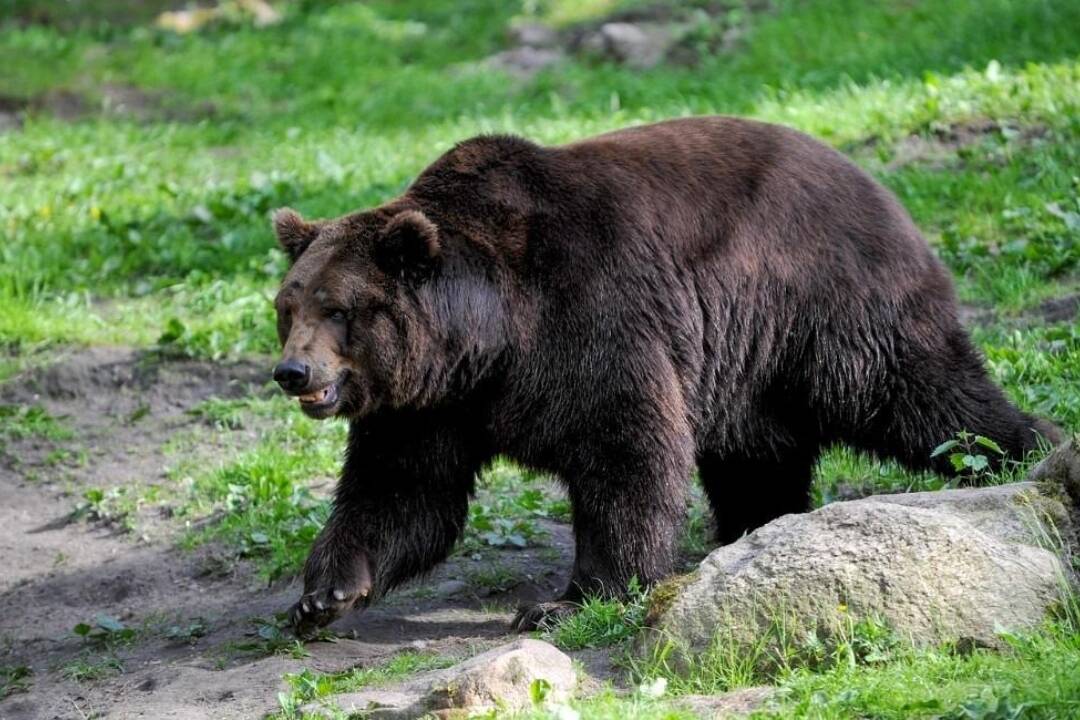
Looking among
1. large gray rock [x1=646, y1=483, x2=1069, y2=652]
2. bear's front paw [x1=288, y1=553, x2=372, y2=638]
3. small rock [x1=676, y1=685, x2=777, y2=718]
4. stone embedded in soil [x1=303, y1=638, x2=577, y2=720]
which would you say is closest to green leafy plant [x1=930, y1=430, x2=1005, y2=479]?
large gray rock [x1=646, y1=483, x2=1069, y2=652]

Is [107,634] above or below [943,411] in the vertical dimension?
below

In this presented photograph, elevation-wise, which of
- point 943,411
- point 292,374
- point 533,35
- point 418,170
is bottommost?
point 943,411

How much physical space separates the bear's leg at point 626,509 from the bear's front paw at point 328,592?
0.72 metres

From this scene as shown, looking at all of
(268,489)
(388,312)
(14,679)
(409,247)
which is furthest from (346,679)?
(268,489)

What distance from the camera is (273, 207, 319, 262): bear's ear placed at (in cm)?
717

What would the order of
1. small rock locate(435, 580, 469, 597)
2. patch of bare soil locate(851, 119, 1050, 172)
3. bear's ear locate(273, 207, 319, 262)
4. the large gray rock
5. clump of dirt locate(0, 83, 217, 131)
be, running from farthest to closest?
clump of dirt locate(0, 83, 217, 131) < patch of bare soil locate(851, 119, 1050, 172) < small rock locate(435, 580, 469, 597) < bear's ear locate(273, 207, 319, 262) < the large gray rock

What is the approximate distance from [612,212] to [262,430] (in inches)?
136

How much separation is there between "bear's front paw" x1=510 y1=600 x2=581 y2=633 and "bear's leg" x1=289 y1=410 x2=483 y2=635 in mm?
673

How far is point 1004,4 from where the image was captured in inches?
567

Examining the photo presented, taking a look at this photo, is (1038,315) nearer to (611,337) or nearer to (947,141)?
(947,141)

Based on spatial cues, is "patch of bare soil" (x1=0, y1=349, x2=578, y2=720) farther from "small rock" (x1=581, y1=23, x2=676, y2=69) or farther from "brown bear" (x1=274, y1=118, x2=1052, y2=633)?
"small rock" (x1=581, y1=23, x2=676, y2=69)

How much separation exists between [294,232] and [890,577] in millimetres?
3189

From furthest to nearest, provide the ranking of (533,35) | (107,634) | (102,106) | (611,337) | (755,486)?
(533,35) → (102,106) → (755,486) → (107,634) → (611,337)

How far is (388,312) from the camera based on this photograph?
6.82 m
